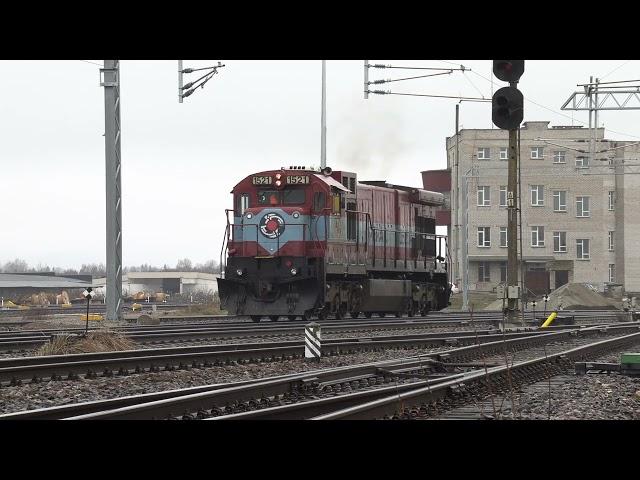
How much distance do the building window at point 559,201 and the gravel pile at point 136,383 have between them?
58648mm

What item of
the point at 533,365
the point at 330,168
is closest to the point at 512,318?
the point at 330,168

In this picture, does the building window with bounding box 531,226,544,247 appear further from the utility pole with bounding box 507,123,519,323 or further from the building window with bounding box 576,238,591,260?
the utility pole with bounding box 507,123,519,323

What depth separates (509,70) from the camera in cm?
1955

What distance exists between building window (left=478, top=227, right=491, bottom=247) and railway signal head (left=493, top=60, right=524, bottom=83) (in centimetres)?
5518

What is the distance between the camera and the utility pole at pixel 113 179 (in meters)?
27.0

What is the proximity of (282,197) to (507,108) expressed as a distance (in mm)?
9895

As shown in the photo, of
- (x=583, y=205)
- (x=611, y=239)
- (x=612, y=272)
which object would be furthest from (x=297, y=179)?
(x=612, y=272)

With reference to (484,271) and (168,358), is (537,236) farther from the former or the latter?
(168,358)

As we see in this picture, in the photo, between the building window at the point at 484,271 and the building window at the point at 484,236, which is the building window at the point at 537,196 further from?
the building window at the point at 484,271

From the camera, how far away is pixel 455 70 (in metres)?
32.6
